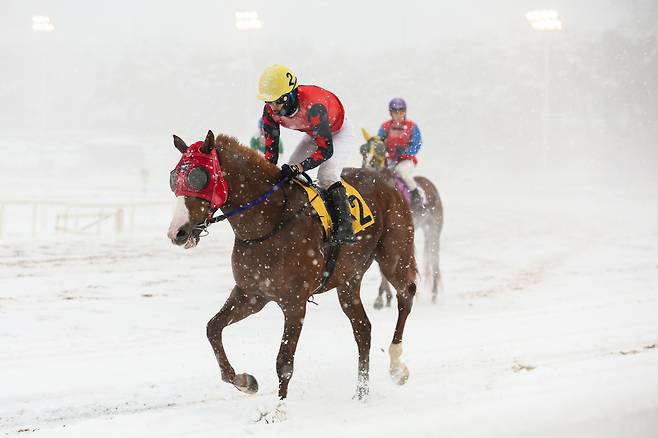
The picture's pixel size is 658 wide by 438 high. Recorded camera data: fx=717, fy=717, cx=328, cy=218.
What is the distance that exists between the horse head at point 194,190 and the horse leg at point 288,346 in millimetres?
902

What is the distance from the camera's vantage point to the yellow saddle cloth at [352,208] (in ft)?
17.3

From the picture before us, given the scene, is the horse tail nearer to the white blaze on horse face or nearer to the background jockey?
the background jockey

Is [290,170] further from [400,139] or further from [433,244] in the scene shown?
[433,244]

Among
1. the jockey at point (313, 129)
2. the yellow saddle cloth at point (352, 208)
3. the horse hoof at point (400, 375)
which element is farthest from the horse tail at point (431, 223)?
the jockey at point (313, 129)

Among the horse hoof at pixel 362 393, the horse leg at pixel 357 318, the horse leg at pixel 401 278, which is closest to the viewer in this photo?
the horse hoof at pixel 362 393

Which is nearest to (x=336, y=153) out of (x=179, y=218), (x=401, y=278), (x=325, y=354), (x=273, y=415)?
(x=401, y=278)

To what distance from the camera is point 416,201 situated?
10500 millimetres

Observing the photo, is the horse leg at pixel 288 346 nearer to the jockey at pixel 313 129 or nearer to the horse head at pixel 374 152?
the jockey at pixel 313 129

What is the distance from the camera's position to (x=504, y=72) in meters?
57.3

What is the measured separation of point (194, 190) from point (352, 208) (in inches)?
60.9

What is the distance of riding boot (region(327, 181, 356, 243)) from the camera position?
17.6ft

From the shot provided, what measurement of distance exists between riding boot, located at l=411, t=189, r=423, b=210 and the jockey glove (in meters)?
5.46

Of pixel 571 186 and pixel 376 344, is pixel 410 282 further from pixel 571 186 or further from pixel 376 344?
pixel 571 186

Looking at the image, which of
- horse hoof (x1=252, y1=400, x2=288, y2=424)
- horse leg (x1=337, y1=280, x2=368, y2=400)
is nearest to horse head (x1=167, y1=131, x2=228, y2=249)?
horse hoof (x1=252, y1=400, x2=288, y2=424)
